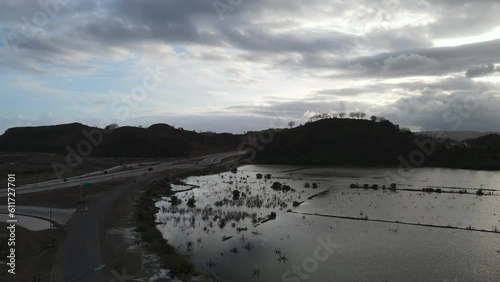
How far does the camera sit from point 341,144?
103750 mm

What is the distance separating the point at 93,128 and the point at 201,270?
14409 centimetres

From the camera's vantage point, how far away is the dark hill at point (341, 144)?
318ft

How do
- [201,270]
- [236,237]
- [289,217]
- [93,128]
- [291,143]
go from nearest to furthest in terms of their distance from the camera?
1. [201,270]
2. [236,237]
3. [289,217]
4. [291,143]
5. [93,128]

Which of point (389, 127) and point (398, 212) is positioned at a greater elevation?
point (389, 127)

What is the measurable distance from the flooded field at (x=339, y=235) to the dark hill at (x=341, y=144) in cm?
5807

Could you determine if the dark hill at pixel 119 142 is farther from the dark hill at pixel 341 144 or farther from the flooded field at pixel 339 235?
the flooded field at pixel 339 235

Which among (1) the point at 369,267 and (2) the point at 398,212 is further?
(2) the point at 398,212

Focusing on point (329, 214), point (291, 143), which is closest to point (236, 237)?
point (329, 214)

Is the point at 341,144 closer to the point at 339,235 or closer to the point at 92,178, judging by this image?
the point at 92,178

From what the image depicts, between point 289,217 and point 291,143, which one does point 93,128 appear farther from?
point 289,217

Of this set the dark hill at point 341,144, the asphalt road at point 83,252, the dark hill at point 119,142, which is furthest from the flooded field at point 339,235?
the dark hill at point 119,142

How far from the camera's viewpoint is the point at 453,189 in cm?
4306

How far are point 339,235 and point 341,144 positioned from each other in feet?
276

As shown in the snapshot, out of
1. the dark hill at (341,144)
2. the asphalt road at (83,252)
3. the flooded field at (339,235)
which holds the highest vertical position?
the dark hill at (341,144)
